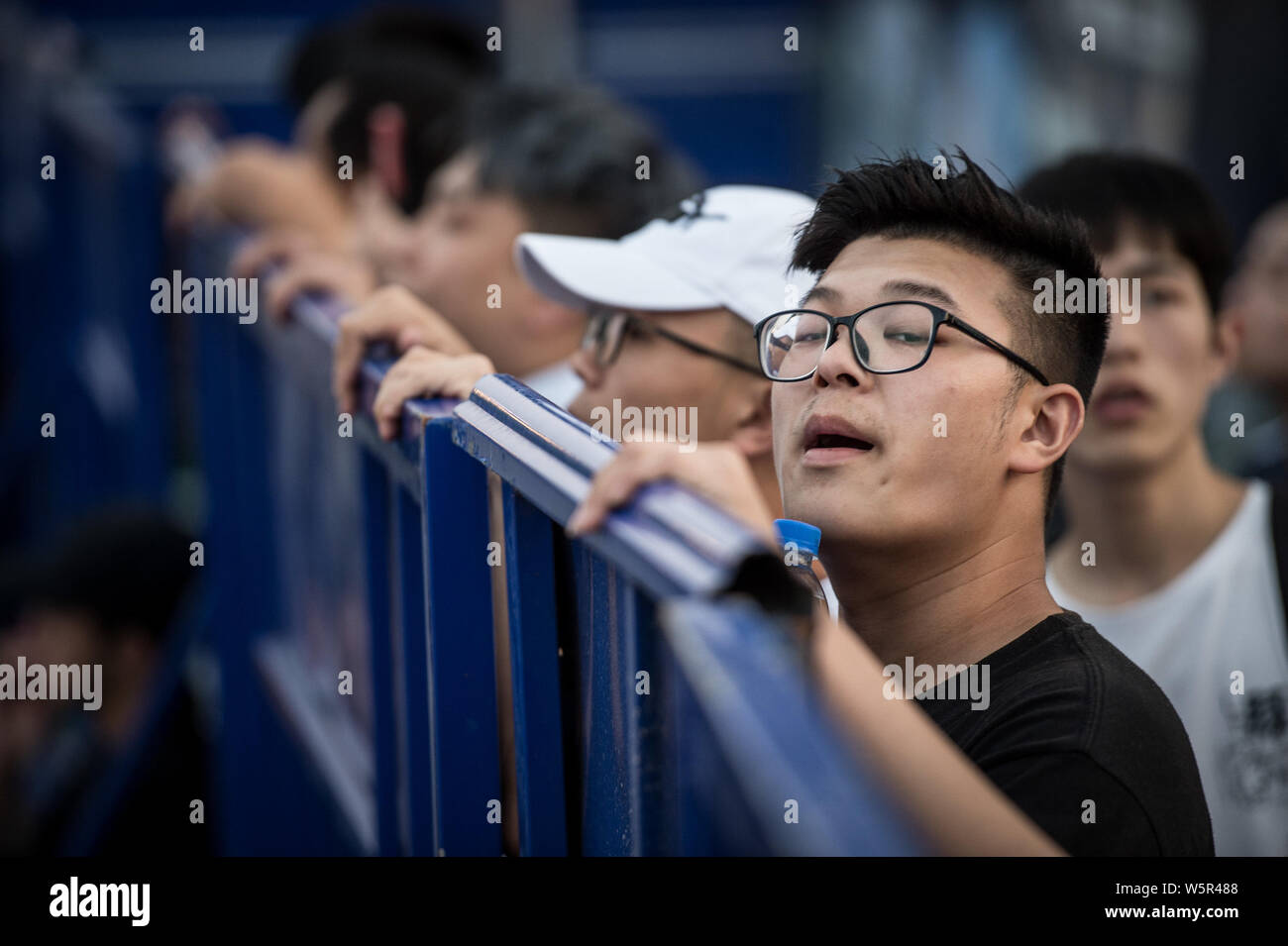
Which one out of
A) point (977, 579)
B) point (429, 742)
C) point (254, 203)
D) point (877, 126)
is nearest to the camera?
point (977, 579)

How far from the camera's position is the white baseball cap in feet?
7.00

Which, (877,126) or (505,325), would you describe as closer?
(505,325)

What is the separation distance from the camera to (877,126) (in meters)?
11.9

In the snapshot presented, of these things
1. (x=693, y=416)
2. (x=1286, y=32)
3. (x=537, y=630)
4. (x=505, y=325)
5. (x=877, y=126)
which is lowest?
(x=537, y=630)

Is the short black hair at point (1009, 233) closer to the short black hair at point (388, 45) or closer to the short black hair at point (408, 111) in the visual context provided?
the short black hair at point (408, 111)

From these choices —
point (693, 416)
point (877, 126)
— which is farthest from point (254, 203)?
point (877, 126)

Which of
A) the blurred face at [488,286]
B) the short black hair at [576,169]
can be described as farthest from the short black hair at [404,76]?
the blurred face at [488,286]

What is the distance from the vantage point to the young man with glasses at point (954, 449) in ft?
4.59

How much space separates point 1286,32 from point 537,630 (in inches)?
272

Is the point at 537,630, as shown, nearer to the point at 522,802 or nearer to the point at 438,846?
the point at 522,802

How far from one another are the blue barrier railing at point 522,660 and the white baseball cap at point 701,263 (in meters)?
0.34

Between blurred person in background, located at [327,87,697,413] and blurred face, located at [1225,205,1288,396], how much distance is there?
129 centimetres

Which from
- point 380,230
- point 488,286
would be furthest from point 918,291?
point 380,230
